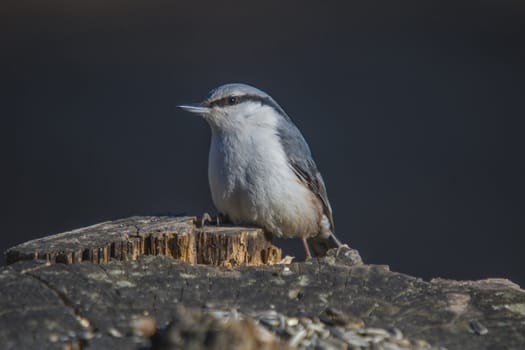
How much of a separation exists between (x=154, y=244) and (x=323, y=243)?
5.50ft

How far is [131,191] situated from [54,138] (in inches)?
43.6

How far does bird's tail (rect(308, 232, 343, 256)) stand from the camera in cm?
514

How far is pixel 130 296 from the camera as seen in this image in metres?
3.04

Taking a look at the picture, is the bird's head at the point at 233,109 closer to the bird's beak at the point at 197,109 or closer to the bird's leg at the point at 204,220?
the bird's beak at the point at 197,109

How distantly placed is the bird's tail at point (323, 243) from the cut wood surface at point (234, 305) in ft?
5.28

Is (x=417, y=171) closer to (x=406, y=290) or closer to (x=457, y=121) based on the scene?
(x=457, y=121)

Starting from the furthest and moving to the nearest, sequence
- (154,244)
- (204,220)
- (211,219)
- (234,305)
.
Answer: (211,219) < (204,220) < (154,244) < (234,305)

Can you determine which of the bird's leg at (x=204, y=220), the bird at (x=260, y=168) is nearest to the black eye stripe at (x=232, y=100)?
the bird at (x=260, y=168)

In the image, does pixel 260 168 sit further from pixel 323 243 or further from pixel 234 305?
pixel 234 305

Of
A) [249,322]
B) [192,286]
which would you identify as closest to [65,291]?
[192,286]

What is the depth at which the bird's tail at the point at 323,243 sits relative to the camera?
16.9ft

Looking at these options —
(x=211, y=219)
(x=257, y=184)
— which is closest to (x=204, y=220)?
(x=211, y=219)

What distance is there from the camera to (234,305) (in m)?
3.03

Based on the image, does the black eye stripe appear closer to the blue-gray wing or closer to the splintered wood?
the blue-gray wing
